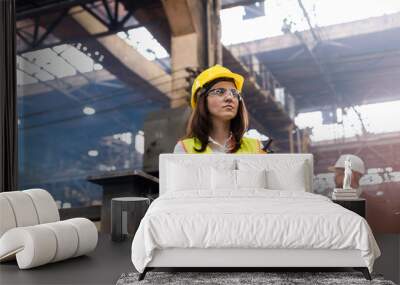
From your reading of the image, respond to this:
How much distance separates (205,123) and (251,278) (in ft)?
6.31

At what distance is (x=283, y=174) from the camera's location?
408 centimetres

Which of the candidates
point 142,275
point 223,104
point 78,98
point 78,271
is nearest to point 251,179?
point 223,104

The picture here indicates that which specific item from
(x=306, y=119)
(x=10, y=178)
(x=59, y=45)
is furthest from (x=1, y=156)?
(x=306, y=119)

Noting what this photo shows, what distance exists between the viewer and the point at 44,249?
335cm

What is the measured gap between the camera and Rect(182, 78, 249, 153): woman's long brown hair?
4.59m

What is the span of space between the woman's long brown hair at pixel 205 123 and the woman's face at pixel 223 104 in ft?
0.14

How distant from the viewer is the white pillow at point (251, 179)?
3947 millimetres

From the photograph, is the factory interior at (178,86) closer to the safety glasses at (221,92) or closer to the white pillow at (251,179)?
the safety glasses at (221,92)

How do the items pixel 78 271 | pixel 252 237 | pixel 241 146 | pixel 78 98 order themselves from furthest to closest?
pixel 78 98 < pixel 241 146 < pixel 78 271 < pixel 252 237

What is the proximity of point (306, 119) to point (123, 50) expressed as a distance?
242cm

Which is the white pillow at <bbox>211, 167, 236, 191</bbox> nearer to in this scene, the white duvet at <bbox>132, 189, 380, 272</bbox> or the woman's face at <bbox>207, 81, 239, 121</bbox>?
the woman's face at <bbox>207, 81, 239, 121</bbox>

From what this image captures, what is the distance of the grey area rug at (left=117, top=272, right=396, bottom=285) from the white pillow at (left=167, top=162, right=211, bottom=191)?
1009mm

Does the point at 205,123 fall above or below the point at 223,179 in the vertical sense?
above

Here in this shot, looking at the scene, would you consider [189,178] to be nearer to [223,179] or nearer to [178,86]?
[223,179]
